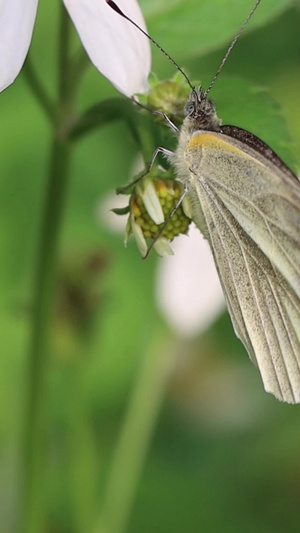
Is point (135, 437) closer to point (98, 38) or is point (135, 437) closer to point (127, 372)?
point (127, 372)

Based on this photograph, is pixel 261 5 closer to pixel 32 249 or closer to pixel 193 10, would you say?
pixel 193 10

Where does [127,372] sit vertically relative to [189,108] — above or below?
below

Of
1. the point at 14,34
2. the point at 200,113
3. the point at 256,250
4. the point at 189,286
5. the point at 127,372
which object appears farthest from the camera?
the point at 127,372

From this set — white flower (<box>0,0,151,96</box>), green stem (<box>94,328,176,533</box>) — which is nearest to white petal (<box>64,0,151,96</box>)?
white flower (<box>0,0,151,96</box>)

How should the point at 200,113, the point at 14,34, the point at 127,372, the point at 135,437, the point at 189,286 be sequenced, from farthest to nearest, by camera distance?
the point at 127,372, the point at 189,286, the point at 135,437, the point at 200,113, the point at 14,34

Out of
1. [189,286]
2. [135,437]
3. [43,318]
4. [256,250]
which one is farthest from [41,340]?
Result: [189,286]

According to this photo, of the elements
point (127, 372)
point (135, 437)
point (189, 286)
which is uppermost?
point (189, 286)

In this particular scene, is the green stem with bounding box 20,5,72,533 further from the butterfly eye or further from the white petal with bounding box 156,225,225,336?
the white petal with bounding box 156,225,225,336
